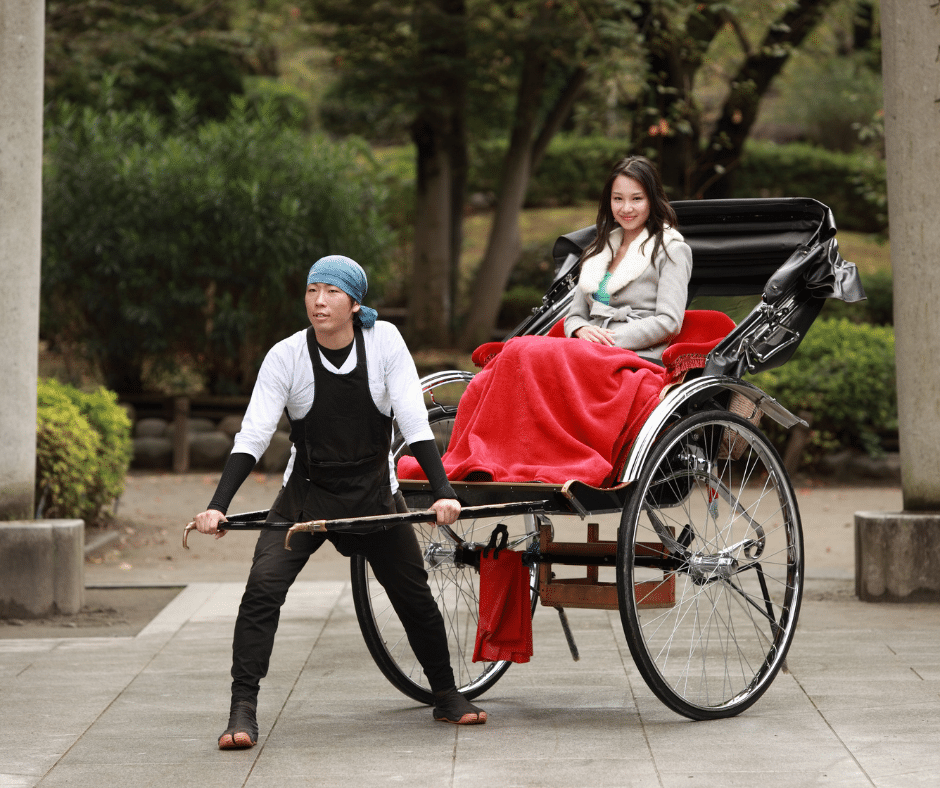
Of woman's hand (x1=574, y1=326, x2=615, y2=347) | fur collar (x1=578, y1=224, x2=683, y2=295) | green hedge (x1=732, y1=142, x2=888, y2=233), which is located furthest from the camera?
green hedge (x1=732, y1=142, x2=888, y2=233)

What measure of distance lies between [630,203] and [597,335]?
556mm

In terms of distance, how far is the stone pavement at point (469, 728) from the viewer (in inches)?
149

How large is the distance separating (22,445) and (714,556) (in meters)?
3.62

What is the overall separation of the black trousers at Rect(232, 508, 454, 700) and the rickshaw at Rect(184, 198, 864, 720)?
0.17m

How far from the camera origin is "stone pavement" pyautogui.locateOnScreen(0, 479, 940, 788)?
3.77m

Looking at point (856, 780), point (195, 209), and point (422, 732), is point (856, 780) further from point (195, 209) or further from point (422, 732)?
point (195, 209)

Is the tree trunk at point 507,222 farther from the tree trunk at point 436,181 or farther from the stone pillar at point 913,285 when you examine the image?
the stone pillar at point 913,285

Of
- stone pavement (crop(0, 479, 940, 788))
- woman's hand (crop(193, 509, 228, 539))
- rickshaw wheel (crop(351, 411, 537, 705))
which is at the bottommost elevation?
stone pavement (crop(0, 479, 940, 788))

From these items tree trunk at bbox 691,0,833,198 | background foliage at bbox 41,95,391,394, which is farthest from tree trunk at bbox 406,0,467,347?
tree trunk at bbox 691,0,833,198

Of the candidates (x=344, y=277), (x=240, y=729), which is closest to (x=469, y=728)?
(x=240, y=729)

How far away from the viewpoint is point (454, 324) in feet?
61.7

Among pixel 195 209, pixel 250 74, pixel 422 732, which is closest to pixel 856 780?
pixel 422 732

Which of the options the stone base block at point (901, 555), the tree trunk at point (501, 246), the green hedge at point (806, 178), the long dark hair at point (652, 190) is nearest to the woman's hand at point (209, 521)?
the long dark hair at point (652, 190)

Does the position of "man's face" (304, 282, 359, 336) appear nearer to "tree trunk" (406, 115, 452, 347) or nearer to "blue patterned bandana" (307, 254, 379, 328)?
"blue patterned bandana" (307, 254, 379, 328)
